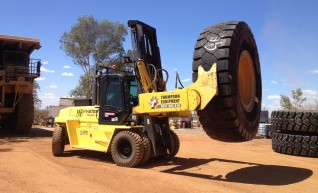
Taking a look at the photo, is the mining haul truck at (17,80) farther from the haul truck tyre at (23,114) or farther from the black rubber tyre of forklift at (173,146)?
the black rubber tyre of forklift at (173,146)

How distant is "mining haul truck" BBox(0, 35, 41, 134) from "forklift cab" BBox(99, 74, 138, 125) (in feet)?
28.8

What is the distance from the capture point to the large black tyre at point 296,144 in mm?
9641

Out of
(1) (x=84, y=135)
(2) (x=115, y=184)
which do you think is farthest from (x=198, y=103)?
(1) (x=84, y=135)

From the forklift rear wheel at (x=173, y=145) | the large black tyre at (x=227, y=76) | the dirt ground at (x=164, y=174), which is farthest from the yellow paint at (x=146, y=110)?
the forklift rear wheel at (x=173, y=145)

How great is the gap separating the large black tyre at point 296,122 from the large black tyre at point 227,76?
13.7 ft

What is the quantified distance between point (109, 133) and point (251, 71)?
407 centimetres

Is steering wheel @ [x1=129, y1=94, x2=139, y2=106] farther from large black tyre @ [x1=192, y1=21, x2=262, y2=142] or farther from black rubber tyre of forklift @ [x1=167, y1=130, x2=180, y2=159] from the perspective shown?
large black tyre @ [x1=192, y1=21, x2=262, y2=142]

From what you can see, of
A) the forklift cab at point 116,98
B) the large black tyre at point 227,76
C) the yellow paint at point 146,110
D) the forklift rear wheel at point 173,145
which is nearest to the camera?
the large black tyre at point 227,76

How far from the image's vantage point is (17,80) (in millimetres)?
15977

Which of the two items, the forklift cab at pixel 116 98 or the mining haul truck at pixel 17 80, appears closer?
the forklift cab at pixel 116 98

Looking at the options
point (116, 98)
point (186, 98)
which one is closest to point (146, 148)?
point (116, 98)

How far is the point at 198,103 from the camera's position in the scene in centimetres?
601

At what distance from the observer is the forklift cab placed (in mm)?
8570

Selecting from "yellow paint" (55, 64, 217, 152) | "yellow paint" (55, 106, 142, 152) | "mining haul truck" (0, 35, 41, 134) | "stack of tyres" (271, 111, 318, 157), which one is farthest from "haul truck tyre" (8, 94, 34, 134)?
"stack of tyres" (271, 111, 318, 157)
